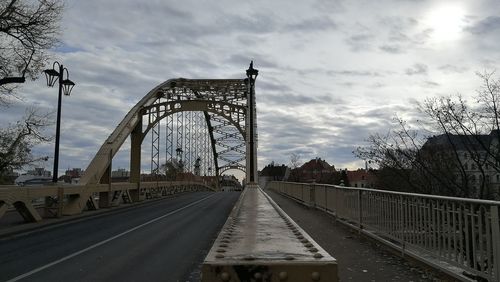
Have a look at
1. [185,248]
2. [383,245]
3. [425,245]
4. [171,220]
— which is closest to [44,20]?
[171,220]

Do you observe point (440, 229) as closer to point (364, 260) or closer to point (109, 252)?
point (364, 260)

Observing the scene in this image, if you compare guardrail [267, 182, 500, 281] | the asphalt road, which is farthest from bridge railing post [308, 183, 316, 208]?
guardrail [267, 182, 500, 281]

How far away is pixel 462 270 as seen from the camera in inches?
274

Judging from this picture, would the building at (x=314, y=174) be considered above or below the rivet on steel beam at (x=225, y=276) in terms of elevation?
above

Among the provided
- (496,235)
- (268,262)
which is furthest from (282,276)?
(496,235)

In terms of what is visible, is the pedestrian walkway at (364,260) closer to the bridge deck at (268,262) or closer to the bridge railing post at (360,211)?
the bridge railing post at (360,211)

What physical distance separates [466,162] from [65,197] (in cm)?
1769

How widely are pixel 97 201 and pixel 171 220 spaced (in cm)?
1043

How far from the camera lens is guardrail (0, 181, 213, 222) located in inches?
696

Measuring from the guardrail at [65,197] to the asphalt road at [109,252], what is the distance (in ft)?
5.50

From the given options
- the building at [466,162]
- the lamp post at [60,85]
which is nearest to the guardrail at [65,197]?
the lamp post at [60,85]

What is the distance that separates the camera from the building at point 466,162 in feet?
57.1

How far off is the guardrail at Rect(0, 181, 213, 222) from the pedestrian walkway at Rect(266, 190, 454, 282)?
34.6 ft

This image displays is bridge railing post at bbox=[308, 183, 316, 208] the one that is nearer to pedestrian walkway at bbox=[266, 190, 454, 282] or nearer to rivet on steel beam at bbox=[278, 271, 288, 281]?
pedestrian walkway at bbox=[266, 190, 454, 282]
